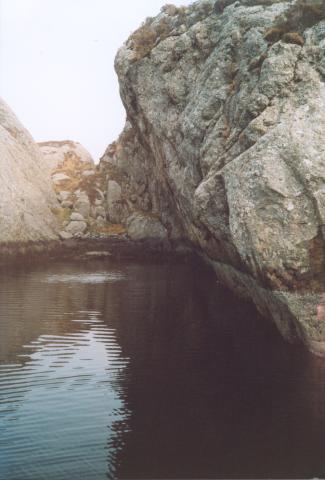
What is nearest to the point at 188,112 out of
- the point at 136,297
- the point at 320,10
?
the point at 320,10

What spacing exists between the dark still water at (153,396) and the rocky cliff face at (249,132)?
15.0ft

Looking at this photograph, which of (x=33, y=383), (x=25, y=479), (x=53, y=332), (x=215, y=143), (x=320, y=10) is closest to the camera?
(x=25, y=479)

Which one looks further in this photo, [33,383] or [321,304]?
[321,304]

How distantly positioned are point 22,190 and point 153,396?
6646 cm

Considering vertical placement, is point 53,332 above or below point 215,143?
below

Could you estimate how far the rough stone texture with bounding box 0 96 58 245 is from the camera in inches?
2908

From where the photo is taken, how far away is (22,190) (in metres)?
80.9

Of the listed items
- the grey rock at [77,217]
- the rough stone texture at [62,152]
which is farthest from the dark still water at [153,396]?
the rough stone texture at [62,152]

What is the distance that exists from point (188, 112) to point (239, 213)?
20.5 m

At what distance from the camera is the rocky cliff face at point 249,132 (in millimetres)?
26766

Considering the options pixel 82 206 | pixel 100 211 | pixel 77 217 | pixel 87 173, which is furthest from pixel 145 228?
pixel 87 173

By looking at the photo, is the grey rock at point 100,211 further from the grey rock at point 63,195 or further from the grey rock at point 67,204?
the grey rock at point 63,195

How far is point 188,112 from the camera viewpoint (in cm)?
4612

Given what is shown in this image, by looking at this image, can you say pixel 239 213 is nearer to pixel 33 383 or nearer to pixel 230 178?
pixel 230 178
